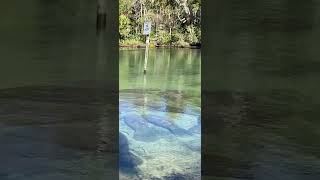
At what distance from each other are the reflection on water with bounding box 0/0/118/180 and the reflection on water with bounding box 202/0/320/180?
5.57 feet

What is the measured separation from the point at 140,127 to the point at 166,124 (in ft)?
2.95

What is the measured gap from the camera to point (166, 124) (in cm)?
1488

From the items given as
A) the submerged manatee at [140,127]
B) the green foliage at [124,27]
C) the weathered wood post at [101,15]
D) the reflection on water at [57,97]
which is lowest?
the submerged manatee at [140,127]

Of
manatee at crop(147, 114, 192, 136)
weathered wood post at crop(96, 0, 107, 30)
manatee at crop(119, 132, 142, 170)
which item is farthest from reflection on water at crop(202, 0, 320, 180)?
manatee at crop(147, 114, 192, 136)

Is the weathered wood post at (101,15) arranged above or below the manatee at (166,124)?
above

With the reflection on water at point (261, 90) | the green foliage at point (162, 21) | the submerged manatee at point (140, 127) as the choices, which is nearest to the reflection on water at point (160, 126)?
the submerged manatee at point (140, 127)

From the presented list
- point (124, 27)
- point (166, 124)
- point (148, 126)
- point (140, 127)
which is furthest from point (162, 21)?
point (140, 127)

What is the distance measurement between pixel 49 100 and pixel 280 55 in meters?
3.28

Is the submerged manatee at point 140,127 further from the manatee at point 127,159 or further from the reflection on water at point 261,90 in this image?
the reflection on water at point 261,90

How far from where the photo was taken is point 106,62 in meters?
7.24

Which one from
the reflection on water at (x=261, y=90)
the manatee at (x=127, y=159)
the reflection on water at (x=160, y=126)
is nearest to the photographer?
the reflection on water at (x=261, y=90)

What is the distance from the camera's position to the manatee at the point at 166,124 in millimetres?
13799

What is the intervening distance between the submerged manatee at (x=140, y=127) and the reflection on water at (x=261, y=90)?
689cm

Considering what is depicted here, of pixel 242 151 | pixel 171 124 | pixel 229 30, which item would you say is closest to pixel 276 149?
pixel 242 151
